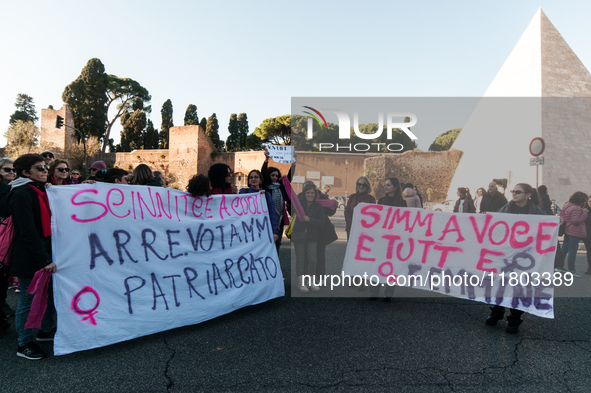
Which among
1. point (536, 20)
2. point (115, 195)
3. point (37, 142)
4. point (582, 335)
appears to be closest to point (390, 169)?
point (536, 20)

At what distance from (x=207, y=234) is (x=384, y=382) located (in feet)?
7.09

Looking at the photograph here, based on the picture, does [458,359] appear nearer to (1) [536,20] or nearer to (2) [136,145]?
(1) [536,20]

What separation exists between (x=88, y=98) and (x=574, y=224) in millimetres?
49309

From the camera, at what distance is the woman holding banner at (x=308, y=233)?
453cm

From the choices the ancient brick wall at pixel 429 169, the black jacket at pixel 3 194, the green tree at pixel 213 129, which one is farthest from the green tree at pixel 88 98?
the black jacket at pixel 3 194

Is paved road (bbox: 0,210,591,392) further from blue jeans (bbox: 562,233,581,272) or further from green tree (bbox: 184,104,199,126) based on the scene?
green tree (bbox: 184,104,199,126)

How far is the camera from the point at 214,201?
3846mm

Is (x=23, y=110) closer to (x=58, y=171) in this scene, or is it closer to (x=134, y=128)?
(x=134, y=128)

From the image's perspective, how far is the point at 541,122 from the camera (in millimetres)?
19125

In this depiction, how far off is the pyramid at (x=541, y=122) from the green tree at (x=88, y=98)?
4212 centimetres

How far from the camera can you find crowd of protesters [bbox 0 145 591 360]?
2.63 m

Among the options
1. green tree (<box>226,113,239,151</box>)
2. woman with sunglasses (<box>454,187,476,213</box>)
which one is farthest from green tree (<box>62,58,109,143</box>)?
woman with sunglasses (<box>454,187,476,213</box>)

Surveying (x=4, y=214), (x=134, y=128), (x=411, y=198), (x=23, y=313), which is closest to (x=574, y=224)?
(x=411, y=198)

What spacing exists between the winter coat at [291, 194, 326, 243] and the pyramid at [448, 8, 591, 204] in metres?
15.8
